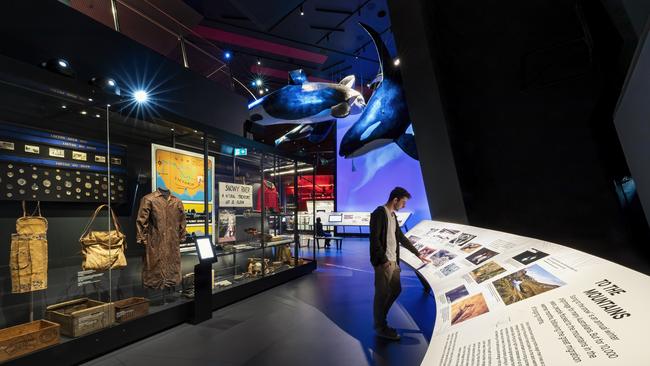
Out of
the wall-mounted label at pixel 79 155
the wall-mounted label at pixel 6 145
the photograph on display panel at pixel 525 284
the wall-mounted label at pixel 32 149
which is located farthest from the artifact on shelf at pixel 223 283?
the photograph on display panel at pixel 525 284

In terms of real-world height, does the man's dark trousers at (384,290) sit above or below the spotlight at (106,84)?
below

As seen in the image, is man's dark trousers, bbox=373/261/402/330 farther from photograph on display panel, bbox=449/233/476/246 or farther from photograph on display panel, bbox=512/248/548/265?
photograph on display panel, bbox=512/248/548/265

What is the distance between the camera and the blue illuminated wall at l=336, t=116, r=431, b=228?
12.7m

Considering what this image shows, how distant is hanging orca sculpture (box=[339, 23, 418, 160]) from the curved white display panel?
5577 mm

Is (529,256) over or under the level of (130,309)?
over

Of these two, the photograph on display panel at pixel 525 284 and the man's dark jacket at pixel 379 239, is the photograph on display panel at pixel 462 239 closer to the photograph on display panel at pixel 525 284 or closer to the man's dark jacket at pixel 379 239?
the photograph on display panel at pixel 525 284

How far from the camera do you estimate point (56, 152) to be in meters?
3.29

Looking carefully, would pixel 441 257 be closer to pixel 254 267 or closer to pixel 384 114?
pixel 254 267

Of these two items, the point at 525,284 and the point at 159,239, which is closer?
the point at 525,284

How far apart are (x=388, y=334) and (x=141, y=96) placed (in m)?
4.14

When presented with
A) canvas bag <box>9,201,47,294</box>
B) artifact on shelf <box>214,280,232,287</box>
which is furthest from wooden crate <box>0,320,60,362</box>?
artifact on shelf <box>214,280,232,287</box>

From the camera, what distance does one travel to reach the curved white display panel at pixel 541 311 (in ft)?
1.94

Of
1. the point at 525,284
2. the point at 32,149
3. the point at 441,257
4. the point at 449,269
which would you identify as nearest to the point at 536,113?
the point at 441,257

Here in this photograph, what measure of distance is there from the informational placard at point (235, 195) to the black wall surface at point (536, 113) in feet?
10.8
